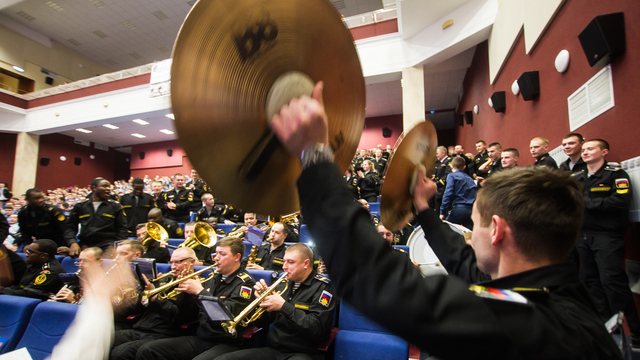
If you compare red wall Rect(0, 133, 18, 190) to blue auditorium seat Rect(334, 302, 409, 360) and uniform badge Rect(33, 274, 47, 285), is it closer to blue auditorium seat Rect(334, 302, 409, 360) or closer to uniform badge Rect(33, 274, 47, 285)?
uniform badge Rect(33, 274, 47, 285)

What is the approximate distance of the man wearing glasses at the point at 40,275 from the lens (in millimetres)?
3502

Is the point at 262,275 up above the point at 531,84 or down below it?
below

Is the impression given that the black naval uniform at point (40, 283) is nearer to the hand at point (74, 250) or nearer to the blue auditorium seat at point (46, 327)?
the hand at point (74, 250)

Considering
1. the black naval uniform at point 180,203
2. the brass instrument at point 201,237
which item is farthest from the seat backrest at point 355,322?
the black naval uniform at point 180,203

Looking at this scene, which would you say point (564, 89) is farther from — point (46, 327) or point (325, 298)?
point (46, 327)

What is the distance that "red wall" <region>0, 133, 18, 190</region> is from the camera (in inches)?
537

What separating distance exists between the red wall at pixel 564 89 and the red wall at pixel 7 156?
17654 millimetres

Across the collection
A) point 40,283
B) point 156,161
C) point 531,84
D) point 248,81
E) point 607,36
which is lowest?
point 40,283

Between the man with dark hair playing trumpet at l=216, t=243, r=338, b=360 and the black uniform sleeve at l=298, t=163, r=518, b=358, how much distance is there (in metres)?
1.97

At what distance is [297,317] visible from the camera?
2.34 metres

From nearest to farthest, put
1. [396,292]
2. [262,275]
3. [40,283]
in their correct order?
[396,292], [262,275], [40,283]

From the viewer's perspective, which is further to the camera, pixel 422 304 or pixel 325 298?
pixel 325 298

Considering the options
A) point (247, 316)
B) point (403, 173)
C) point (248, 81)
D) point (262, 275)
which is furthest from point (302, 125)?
point (262, 275)

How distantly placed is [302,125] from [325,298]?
2224 millimetres
